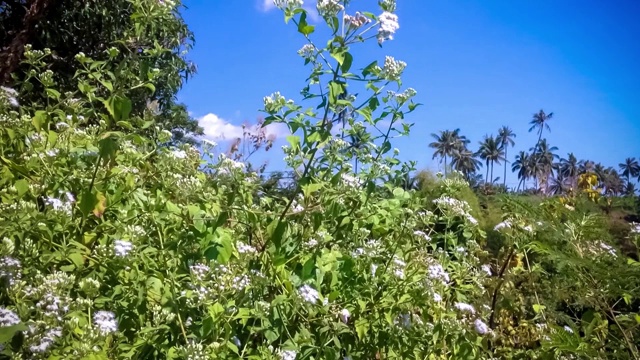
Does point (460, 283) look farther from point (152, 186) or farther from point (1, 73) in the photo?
point (1, 73)

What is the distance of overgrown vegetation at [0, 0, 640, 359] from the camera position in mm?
1497

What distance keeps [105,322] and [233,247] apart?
0.42m

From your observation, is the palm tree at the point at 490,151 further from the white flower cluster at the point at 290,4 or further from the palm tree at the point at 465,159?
the white flower cluster at the point at 290,4

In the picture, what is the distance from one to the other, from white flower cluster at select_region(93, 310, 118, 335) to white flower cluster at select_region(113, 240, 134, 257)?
14cm

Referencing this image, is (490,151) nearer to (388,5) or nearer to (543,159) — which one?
(543,159)

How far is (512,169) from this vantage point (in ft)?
239

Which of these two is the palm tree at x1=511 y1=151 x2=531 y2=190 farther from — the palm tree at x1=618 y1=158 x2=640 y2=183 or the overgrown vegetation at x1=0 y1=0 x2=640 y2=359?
the overgrown vegetation at x1=0 y1=0 x2=640 y2=359

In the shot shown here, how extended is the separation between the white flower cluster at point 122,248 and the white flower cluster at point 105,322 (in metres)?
0.14

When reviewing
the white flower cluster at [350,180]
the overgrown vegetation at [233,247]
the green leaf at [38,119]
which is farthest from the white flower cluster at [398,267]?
the green leaf at [38,119]

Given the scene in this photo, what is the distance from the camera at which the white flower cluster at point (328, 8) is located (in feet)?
5.44

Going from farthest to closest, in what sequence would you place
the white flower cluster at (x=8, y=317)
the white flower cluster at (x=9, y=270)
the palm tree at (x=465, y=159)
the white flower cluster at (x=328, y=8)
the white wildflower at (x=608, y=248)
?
the palm tree at (x=465, y=159) < the white wildflower at (x=608, y=248) < the white flower cluster at (x=328, y=8) < the white flower cluster at (x=9, y=270) < the white flower cluster at (x=8, y=317)

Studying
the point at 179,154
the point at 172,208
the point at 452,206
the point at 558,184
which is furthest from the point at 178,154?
the point at 558,184

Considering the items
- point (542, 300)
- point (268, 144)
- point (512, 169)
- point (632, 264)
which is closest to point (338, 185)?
point (632, 264)

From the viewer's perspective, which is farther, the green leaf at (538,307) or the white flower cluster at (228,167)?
the green leaf at (538,307)
